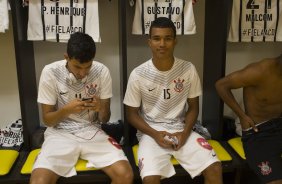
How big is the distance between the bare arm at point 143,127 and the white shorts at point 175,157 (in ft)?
0.13

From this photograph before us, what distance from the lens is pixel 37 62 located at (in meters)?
2.56

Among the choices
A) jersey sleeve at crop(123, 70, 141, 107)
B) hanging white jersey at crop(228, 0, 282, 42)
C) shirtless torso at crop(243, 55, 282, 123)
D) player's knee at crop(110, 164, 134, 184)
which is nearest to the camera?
player's knee at crop(110, 164, 134, 184)

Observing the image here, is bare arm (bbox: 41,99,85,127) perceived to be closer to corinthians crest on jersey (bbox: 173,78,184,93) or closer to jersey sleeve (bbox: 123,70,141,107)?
jersey sleeve (bbox: 123,70,141,107)

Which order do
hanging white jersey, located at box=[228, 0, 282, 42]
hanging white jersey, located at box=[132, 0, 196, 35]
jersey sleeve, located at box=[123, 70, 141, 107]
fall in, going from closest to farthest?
jersey sleeve, located at box=[123, 70, 141, 107] → hanging white jersey, located at box=[132, 0, 196, 35] → hanging white jersey, located at box=[228, 0, 282, 42]

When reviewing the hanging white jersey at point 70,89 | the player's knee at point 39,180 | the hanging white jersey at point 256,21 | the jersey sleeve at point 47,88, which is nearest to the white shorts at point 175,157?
the hanging white jersey at point 70,89

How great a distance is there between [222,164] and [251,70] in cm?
62

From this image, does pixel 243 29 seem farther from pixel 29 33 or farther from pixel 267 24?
pixel 29 33

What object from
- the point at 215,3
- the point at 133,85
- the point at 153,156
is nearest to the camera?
the point at 153,156

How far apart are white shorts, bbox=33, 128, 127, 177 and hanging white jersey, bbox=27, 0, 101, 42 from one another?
26.6 inches

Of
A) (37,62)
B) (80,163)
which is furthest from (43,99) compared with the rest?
(37,62)

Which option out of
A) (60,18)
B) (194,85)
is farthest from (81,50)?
(194,85)

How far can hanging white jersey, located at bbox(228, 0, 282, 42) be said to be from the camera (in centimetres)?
236

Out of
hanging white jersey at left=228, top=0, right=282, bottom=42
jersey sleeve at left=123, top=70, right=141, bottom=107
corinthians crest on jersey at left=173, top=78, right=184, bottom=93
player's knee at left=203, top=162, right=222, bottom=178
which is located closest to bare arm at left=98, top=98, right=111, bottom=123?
jersey sleeve at left=123, top=70, right=141, bottom=107

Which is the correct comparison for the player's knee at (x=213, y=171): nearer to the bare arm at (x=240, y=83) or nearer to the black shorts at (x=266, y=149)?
the black shorts at (x=266, y=149)
